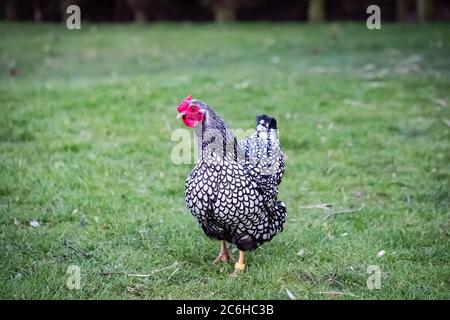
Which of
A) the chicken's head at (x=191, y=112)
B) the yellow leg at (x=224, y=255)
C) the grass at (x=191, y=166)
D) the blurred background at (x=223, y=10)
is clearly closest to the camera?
the chicken's head at (x=191, y=112)

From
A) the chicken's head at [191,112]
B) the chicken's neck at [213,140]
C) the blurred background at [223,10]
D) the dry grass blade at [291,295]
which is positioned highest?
the blurred background at [223,10]

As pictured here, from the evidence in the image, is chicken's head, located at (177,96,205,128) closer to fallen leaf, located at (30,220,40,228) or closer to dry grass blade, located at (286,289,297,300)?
dry grass blade, located at (286,289,297,300)

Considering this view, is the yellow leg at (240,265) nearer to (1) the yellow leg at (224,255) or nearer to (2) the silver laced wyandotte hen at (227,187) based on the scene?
(2) the silver laced wyandotte hen at (227,187)

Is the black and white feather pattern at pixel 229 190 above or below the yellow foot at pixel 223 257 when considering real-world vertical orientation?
above

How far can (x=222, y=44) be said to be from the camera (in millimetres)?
13188

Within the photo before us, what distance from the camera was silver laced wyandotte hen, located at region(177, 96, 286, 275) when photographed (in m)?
3.71

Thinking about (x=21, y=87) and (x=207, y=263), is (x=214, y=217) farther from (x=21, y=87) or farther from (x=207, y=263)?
(x=21, y=87)

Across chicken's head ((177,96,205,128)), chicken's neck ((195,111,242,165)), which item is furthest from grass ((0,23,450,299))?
chicken's head ((177,96,205,128))

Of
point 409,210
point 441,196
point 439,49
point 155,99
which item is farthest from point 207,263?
point 439,49

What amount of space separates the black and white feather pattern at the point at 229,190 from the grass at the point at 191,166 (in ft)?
1.13

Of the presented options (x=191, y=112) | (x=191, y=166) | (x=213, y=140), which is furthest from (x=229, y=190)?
(x=191, y=166)

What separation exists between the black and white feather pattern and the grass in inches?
13.6

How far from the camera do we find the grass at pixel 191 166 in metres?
4.00

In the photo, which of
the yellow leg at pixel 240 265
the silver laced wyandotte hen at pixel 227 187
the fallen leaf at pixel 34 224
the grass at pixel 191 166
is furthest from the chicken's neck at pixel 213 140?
the fallen leaf at pixel 34 224
